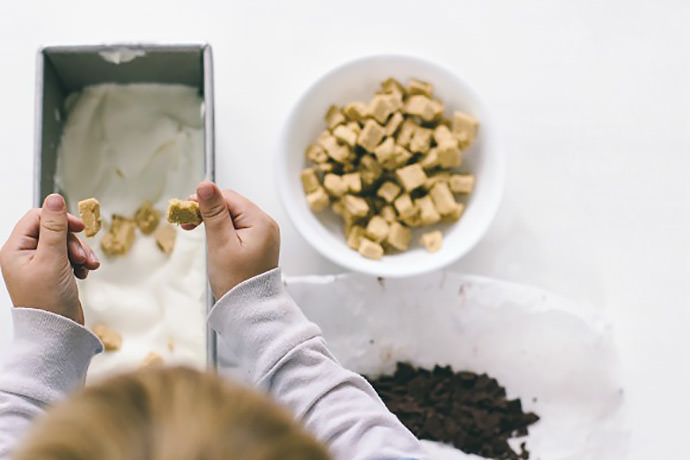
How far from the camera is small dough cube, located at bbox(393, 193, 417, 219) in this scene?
832mm

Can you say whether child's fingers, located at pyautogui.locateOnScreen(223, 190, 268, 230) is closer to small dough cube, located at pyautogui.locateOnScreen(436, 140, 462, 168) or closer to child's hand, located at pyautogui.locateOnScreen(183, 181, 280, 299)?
child's hand, located at pyautogui.locateOnScreen(183, 181, 280, 299)

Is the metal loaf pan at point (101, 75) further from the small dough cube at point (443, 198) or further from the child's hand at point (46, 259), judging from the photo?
the small dough cube at point (443, 198)

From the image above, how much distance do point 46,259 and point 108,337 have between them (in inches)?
7.9

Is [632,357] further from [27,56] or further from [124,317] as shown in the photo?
[27,56]

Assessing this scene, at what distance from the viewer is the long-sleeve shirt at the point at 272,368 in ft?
2.06

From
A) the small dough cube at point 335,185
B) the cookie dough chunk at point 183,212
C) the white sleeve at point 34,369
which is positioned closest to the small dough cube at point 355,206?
the small dough cube at point 335,185

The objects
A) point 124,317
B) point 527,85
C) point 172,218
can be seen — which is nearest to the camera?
point 172,218

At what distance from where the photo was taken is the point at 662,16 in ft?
3.14

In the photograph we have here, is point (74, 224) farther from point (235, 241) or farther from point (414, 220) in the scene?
point (414, 220)

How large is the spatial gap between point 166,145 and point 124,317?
199 millimetres

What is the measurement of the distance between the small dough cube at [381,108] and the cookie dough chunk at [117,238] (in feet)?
0.99

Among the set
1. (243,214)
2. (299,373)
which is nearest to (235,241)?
Answer: (243,214)

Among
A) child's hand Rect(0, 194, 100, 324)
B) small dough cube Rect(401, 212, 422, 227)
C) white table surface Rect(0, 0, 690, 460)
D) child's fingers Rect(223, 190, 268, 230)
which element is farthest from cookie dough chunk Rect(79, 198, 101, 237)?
small dough cube Rect(401, 212, 422, 227)

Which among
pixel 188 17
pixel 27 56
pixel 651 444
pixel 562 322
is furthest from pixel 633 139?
pixel 27 56
